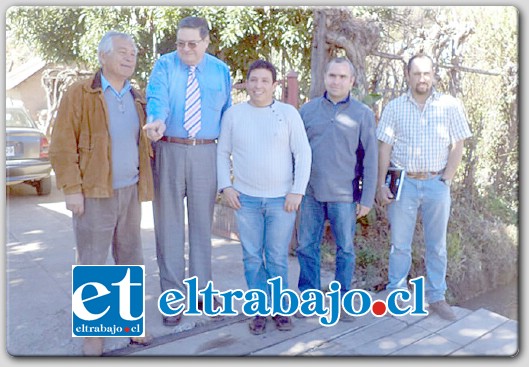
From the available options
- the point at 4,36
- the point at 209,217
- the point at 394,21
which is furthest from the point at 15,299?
the point at 394,21

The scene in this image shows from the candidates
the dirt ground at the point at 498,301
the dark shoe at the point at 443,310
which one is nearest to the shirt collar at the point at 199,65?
the dark shoe at the point at 443,310

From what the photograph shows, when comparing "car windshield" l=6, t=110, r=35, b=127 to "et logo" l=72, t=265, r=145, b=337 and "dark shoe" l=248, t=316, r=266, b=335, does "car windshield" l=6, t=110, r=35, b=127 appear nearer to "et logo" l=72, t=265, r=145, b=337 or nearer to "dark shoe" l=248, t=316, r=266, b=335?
"et logo" l=72, t=265, r=145, b=337

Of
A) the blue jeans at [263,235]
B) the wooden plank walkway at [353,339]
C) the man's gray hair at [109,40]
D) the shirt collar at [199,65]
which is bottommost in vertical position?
the wooden plank walkway at [353,339]

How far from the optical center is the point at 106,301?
2936 millimetres

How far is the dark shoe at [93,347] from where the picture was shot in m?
2.89

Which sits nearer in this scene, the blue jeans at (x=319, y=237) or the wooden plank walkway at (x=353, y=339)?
the wooden plank walkway at (x=353, y=339)

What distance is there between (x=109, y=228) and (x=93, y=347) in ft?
2.14

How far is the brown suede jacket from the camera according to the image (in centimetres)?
270

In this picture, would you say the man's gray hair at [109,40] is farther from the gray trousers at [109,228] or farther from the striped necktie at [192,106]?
the gray trousers at [109,228]

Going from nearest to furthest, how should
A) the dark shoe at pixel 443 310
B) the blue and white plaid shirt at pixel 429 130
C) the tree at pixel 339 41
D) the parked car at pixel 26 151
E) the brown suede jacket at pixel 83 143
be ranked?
the brown suede jacket at pixel 83 143 → the blue and white plaid shirt at pixel 429 130 → the dark shoe at pixel 443 310 → the parked car at pixel 26 151 → the tree at pixel 339 41

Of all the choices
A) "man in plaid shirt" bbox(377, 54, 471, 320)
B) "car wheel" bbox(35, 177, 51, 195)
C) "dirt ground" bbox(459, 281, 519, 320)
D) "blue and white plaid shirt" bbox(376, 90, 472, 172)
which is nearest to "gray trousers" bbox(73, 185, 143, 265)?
"man in plaid shirt" bbox(377, 54, 471, 320)

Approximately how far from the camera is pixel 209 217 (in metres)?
3.29

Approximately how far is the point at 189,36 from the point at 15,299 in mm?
1982

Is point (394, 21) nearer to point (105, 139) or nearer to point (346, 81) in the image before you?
point (346, 81)
